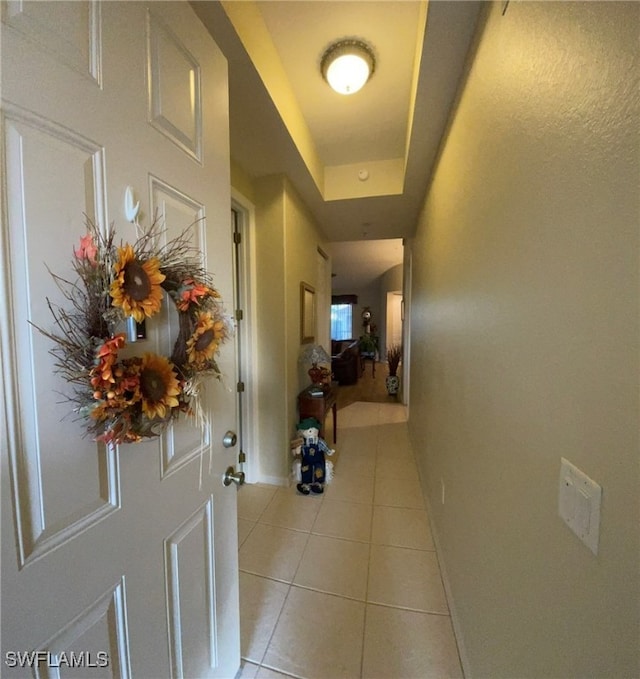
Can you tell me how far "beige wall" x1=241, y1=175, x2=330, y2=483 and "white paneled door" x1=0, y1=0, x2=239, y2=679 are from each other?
141cm

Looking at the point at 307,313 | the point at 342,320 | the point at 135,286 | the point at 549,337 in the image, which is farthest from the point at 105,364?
the point at 342,320

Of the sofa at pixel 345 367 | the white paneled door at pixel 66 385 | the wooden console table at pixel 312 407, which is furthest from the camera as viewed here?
the sofa at pixel 345 367

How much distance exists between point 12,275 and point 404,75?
85.9 inches

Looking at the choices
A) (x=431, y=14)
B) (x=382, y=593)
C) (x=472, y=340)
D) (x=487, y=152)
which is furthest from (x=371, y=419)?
(x=431, y=14)

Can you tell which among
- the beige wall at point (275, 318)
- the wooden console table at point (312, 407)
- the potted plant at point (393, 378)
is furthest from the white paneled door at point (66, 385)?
the potted plant at point (393, 378)

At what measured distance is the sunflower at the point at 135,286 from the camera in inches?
19.1

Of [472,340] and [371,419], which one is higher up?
[472,340]

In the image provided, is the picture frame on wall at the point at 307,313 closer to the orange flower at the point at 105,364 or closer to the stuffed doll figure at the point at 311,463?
the stuffed doll figure at the point at 311,463

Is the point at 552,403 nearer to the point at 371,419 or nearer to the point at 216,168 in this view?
the point at 216,168

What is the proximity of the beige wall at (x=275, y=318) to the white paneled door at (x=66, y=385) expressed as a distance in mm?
1408

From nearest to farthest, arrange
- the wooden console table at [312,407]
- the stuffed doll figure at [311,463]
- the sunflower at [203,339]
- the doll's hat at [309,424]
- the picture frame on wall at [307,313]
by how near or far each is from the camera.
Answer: the sunflower at [203,339]
the stuffed doll figure at [311,463]
the doll's hat at [309,424]
the wooden console table at [312,407]
the picture frame on wall at [307,313]

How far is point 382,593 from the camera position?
1415mm

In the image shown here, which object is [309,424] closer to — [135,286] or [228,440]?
[228,440]

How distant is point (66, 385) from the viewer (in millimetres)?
482
